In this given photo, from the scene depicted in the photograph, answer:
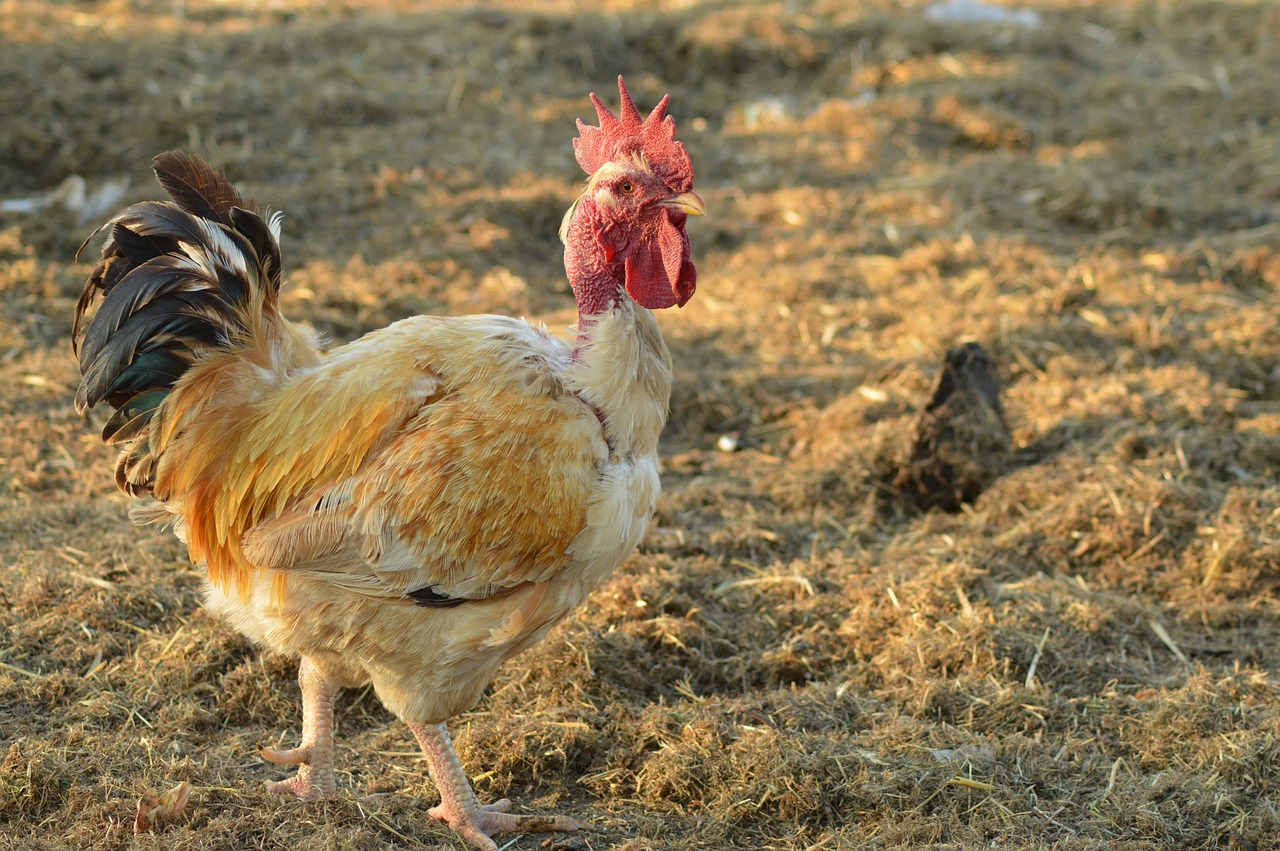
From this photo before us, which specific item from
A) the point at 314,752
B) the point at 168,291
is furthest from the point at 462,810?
the point at 168,291

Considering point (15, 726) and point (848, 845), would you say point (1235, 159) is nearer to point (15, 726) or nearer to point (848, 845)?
point (848, 845)

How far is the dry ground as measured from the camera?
397 cm

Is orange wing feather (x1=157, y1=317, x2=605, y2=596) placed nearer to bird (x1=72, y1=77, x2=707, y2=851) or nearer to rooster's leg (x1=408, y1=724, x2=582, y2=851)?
bird (x1=72, y1=77, x2=707, y2=851)

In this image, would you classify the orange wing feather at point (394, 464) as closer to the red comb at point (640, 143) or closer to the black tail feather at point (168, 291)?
the black tail feather at point (168, 291)

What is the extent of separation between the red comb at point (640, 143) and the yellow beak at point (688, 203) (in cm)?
4

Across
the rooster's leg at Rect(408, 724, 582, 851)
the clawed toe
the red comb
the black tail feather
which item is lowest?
the rooster's leg at Rect(408, 724, 582, 851)

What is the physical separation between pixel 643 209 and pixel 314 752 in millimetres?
2208

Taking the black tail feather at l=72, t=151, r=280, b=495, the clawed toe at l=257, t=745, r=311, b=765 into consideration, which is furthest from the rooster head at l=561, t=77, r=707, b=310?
the clawed toe at l=257, t=745, r=311, b=765

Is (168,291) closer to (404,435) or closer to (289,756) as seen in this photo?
(404,435)

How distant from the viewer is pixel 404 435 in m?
3.55

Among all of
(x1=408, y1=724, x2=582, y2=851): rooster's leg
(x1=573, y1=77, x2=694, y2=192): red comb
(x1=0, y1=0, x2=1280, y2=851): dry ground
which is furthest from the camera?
(x1=0, y1=0, x2=1280, y2=851): dry ground

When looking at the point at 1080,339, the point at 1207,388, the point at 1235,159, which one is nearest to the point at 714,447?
the point at 1080,339

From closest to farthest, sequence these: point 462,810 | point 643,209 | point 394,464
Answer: point 394,464, point 643,209, point 462,810

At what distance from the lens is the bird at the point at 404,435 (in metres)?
3.48
